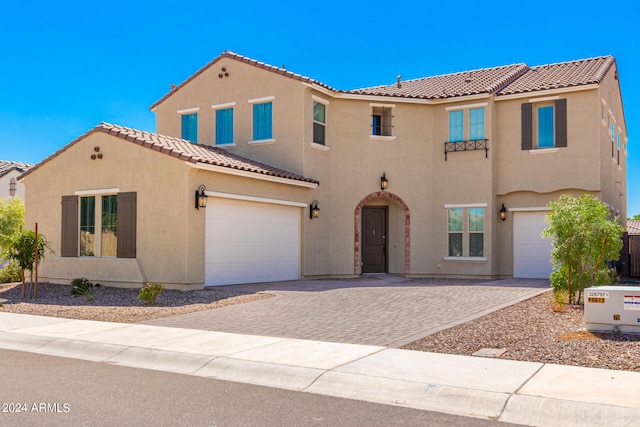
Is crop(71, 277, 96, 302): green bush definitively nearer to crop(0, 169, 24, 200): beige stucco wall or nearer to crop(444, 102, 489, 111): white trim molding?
crop(444, 102, 489, 111): white trim molding

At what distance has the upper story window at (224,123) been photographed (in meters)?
21.1

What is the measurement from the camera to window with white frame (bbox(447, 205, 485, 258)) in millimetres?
20641

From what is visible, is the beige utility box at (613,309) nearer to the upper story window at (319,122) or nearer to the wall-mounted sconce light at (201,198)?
the wall-mounted sconce light at (201,198)

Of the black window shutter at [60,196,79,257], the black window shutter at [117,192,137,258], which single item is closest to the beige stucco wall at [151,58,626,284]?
the black window shutter at [117,192,137,258]

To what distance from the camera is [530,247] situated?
20.4 m

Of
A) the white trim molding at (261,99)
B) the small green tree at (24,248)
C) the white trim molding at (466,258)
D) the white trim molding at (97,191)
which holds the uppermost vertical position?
the white trim molding at (261,99)

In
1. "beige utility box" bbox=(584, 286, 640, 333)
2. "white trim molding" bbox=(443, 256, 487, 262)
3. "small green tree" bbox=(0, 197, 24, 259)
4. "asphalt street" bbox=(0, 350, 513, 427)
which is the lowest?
"asphalt street" bbox=(0, 350, 513, 427)

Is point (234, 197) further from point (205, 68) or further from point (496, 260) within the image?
point (496, 260)

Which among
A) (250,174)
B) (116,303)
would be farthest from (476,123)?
(116,303)

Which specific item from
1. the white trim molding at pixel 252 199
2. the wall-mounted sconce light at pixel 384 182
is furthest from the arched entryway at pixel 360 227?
the white trim molding at pixel 252 199

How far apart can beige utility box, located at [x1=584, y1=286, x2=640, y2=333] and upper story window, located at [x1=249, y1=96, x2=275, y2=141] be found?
42.2 ft

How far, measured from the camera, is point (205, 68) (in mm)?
21703

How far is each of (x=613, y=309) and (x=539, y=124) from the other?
491 inches

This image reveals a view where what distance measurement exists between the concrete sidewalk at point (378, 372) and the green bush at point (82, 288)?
5.27 metres
